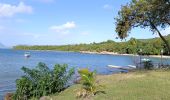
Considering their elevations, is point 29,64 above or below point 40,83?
below

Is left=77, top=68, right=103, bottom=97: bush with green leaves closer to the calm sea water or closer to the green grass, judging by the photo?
the green grass

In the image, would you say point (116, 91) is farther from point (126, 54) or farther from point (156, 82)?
point (126, 54)

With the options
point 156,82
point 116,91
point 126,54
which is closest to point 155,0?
point 156,82

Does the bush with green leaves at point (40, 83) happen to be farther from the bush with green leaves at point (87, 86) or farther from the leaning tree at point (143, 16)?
the leaning tree at point (143, 16)

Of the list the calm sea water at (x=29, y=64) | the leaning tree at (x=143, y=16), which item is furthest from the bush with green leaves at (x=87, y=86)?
the leaning tree at (x=143, y=16)

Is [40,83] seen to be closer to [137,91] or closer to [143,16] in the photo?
[137,91]

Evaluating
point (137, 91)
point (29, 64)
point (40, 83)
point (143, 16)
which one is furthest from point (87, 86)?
point (29, 64)

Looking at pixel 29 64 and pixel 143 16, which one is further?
pixel 29 64

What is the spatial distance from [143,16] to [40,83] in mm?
20700

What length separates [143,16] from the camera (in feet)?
130

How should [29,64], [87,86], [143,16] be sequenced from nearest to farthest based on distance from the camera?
[87,86], [143,16], [29,64]

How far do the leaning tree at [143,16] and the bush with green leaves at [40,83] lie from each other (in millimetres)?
16473

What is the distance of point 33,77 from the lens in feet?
73.4

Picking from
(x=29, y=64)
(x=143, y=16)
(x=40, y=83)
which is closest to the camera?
(x=40, y=83)
